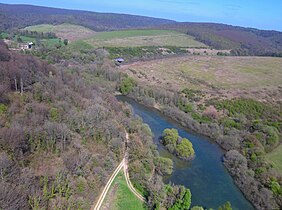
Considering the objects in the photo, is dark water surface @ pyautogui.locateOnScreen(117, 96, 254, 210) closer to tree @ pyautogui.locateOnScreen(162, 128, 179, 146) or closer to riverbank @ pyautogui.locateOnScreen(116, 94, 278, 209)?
riverbank @ pyautogui.locateOnScreen(116, 94, 278, 209)

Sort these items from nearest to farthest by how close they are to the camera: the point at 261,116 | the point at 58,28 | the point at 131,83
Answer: the point at 261,116, the point at 131,83, the point at 58,28

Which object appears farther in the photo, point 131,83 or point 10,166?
point 131,83

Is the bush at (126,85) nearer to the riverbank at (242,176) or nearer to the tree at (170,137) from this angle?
the riverbank at (242,176)

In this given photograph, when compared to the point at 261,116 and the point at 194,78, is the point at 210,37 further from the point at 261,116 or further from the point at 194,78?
the point at 261,116

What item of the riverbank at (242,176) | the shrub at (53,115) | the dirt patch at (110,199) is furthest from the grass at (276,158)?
the shrub at (53,115)

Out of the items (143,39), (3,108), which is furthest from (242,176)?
(143,39)

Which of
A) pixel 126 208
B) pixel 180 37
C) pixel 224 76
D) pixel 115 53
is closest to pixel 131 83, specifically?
pixel 224 76
